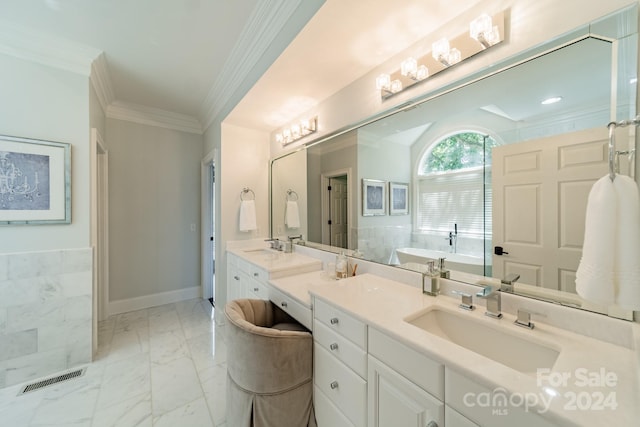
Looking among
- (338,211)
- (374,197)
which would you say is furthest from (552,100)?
(338,211)

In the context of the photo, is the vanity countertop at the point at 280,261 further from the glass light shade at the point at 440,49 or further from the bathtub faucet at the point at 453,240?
the glass light shade at the point at 440,49

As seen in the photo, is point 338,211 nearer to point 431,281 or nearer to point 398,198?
point 398,198

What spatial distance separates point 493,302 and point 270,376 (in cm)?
110

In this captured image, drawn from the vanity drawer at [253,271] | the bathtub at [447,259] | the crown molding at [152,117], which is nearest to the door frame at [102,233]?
the crown molding at [152,117]

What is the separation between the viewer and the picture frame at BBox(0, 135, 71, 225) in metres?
1.84

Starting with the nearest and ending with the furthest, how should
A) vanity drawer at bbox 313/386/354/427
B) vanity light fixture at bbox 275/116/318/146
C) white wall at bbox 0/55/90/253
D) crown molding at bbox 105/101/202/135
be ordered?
1. vanity drawer at bbox 313/386/354/427
2. white wall at bbox 0/55/90/253
3. vanity light fixture at bbox 275/116/318/146
4. crown molding at bbox 105/101/202/135

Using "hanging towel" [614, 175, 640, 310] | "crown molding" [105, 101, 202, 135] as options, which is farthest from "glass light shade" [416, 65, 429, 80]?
"crown molding" [105, 101, 202, 135]

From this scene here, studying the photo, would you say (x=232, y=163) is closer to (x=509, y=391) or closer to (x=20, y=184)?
(x=20, y=184)

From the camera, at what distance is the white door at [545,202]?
920 millimetres

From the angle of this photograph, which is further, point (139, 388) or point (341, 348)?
point (139, 388)

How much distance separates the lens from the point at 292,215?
2.77 metres

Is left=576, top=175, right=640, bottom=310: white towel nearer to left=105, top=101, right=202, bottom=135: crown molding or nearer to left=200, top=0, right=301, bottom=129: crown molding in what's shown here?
left=200, top=0, right=301, bottom=129: crown molding

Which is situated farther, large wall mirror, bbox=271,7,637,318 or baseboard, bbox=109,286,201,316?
baseboard, bbox=109,286,201,316

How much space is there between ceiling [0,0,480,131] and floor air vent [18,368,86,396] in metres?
2.61
